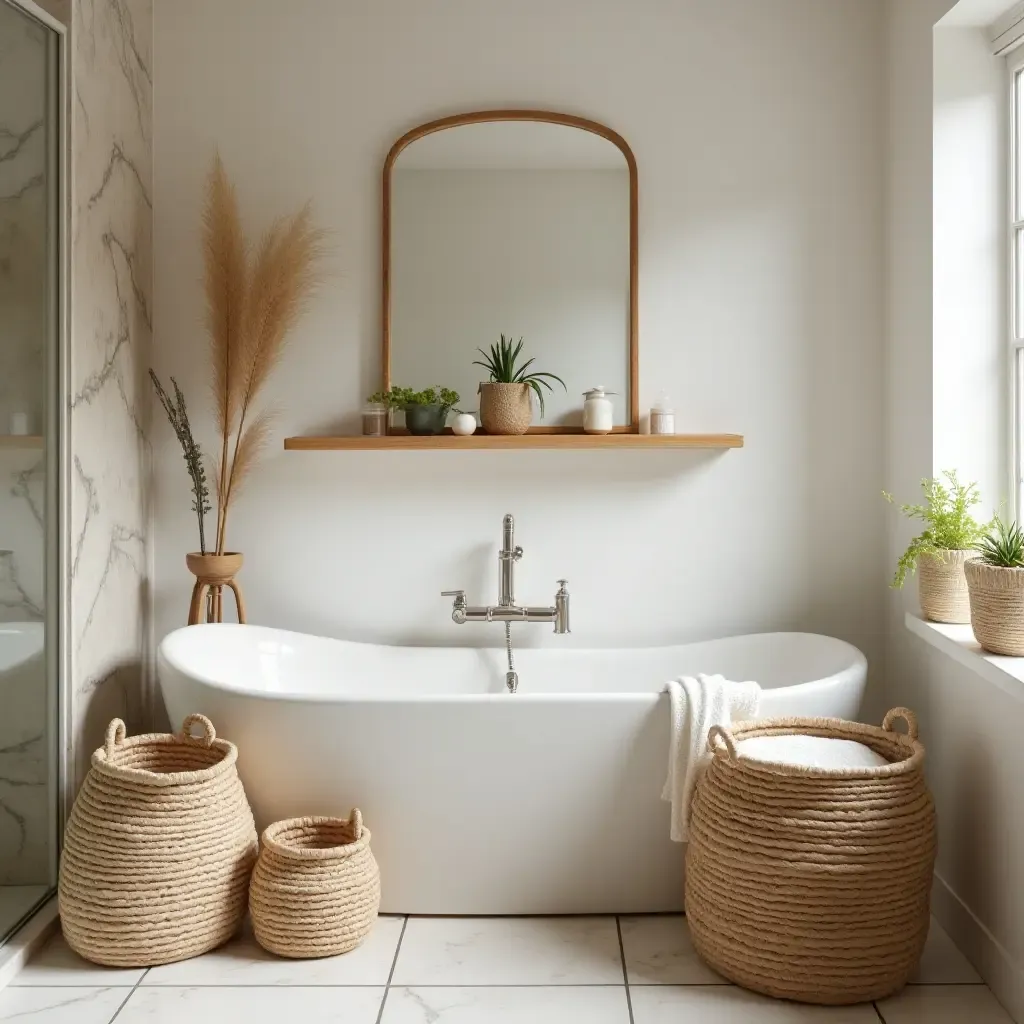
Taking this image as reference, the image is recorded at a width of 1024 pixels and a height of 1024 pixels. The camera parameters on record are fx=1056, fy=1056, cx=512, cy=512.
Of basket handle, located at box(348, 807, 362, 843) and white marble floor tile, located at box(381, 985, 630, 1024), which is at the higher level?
basket handle, located at box(348, 807, 362, 843)

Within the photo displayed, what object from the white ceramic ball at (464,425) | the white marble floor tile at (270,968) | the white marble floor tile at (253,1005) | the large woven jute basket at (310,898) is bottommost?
the white marble floor tile at (253,1005)

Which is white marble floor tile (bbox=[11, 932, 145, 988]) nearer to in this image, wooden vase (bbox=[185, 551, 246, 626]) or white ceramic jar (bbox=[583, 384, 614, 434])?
wooden vase (bbox=[185, 551, 246, 626])

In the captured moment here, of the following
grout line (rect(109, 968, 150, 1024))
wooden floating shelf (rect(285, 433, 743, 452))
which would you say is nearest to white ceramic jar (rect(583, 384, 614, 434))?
wooden floating shelf (rect(285, 433, 743, 452))

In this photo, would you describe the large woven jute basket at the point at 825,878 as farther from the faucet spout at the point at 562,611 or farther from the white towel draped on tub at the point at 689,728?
the faucet spout at the point at 562,611

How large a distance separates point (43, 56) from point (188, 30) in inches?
28.2

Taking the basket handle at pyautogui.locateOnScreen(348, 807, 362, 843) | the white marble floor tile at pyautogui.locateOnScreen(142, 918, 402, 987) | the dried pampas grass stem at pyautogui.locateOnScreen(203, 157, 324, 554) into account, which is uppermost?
the dried pampas grass stem at pyautogui.locateOnScreen(203, 157, 324, 554)

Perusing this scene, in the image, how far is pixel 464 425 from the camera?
298 cm

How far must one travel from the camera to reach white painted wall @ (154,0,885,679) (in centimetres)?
309

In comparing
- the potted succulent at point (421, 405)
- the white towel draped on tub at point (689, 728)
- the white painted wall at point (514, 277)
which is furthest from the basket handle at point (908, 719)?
the potted succulent at point (421, 405)

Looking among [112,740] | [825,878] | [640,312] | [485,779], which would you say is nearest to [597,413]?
[640,312]

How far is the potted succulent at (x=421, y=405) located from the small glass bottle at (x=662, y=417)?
58cm

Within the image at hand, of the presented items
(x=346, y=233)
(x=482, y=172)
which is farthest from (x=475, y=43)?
(x=346, y=233)

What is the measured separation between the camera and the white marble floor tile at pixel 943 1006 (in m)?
2.09

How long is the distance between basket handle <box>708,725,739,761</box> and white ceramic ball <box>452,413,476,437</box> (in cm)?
112
